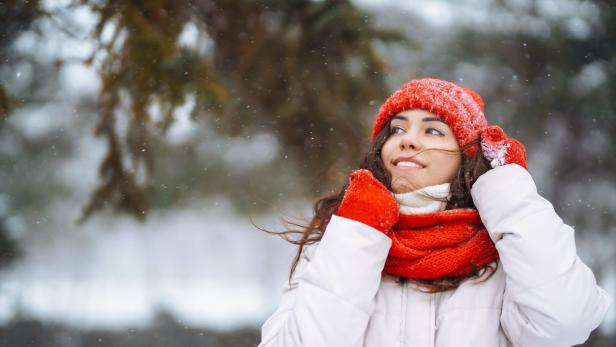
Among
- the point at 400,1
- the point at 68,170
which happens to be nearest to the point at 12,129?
the point at 68,170

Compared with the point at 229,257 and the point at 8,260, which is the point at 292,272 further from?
the point at 8,260

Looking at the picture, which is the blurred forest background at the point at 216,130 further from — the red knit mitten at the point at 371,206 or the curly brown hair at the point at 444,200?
the red knit mitten at the point at 371,206

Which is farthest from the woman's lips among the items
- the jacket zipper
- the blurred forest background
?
the blurred forest background

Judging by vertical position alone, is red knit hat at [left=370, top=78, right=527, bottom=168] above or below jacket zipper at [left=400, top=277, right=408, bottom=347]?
above

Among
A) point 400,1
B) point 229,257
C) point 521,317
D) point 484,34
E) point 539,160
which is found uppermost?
point 400,1

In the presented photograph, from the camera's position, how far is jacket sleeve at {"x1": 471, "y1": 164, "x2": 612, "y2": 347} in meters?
1.09

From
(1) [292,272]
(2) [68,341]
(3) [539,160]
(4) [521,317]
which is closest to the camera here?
(4) [521,317]

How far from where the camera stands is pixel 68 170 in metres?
3.36

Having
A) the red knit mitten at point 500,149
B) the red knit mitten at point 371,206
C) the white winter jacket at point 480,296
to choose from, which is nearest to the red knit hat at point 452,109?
the red knit mitten at point 500,149

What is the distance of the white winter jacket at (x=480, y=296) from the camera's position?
43.4 inches

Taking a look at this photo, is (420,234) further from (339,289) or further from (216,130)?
(216,130)

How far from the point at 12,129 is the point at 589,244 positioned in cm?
346

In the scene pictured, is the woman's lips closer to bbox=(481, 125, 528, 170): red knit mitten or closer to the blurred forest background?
bbox=(481, 125, 528, 170): red knit mitten

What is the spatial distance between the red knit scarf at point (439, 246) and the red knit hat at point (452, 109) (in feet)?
0.59
